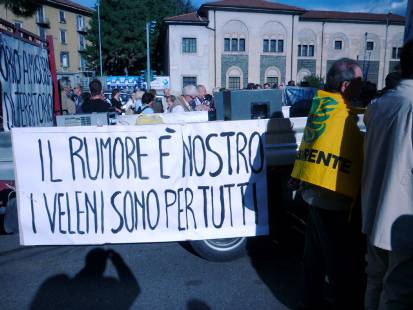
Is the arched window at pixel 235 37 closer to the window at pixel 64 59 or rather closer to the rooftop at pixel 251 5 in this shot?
the rooftop at pixel 251 5

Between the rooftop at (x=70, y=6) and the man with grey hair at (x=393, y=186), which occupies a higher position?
the rooftop at (x=70, y=6)

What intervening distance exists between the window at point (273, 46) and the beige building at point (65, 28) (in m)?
27.2

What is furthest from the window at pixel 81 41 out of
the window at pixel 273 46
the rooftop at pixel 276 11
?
the window at pixel 273 46

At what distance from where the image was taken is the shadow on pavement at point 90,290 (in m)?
3.16

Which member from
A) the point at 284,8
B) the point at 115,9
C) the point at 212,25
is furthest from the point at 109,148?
the point at 115,9

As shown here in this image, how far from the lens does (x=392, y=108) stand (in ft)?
6.49

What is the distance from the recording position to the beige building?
55031 millimetres

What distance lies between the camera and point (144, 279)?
3541 mm

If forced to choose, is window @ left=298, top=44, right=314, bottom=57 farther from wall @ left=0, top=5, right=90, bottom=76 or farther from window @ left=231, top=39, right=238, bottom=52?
wall @ left=0, top=5, right=90, bottom=76

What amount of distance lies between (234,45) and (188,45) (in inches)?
206

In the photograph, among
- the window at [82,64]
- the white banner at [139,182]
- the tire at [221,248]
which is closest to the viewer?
the white banner at [139,182]

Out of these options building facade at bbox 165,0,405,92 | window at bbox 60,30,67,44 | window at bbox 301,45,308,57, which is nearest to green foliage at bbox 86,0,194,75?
window at bbox 60,30,67,44

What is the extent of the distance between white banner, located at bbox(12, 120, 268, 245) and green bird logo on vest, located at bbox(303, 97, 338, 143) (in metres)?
0.89

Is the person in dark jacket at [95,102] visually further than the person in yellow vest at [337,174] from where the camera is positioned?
Yes
